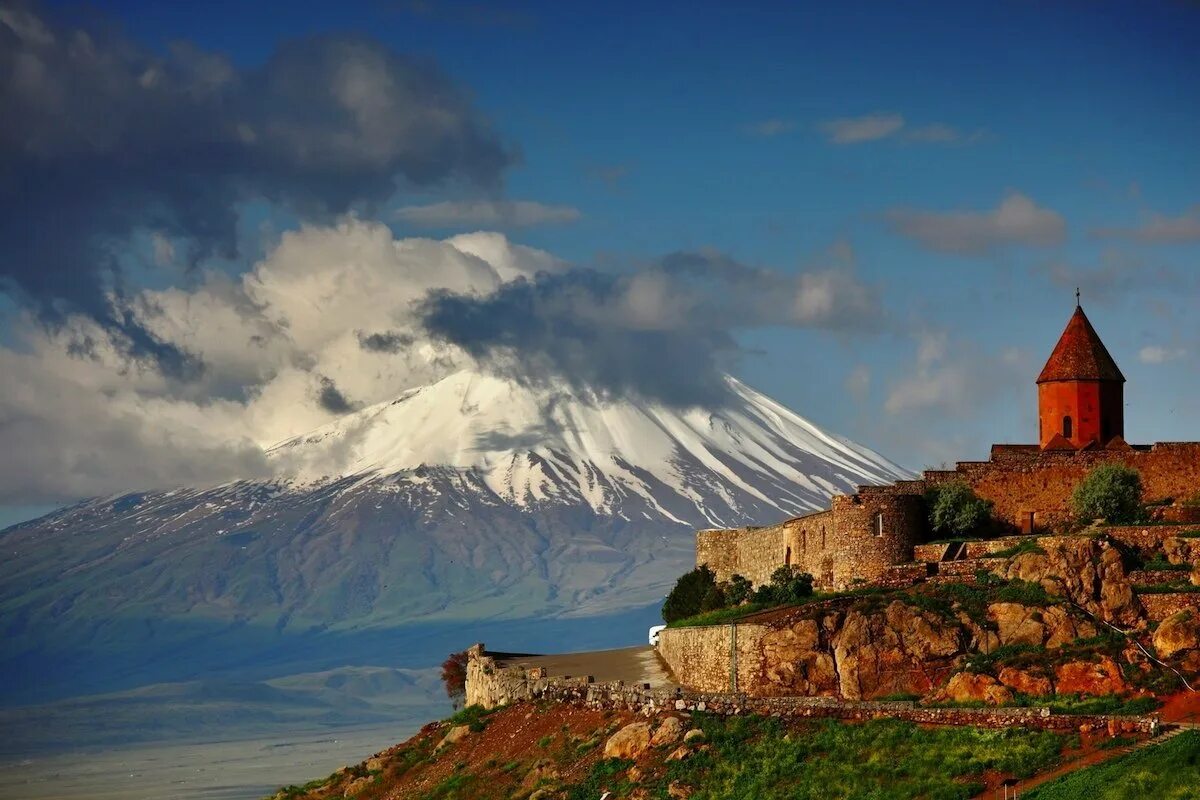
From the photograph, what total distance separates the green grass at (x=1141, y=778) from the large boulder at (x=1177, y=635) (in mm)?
6020

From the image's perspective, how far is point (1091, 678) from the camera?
139ft

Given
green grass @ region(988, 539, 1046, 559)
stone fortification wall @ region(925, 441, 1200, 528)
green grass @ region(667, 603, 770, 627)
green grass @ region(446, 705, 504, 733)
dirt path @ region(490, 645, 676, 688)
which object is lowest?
green grass @ region(446, 705, 504, 733)

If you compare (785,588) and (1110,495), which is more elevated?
(1110,495)

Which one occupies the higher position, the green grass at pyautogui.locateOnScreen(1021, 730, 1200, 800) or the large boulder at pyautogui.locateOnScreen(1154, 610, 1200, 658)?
the large boulder at pyautogui.locateOnScreen(1154, 610, 1200, 658)

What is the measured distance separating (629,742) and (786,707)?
10.5 ft

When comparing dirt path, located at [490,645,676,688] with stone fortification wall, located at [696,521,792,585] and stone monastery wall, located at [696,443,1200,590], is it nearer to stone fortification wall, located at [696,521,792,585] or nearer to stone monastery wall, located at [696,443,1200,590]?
stone fortification wall, located at [696,521,792,585]

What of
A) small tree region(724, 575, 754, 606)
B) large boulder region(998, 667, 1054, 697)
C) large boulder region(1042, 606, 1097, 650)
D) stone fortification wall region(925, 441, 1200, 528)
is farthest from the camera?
small tree region(724, 575, 754, 606)


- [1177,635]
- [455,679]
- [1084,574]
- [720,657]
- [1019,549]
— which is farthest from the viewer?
[455,679]

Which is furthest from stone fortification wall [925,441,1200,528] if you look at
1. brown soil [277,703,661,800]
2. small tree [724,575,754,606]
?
brown soil [277,703,661,800]

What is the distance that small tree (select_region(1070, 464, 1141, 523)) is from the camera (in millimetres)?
50438

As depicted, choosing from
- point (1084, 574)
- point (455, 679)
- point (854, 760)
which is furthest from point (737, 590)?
point (854, 760)

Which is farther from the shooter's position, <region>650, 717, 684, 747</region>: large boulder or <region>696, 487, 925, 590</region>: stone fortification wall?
<region>696, 487, 925, 590</region>: stone fortification wall

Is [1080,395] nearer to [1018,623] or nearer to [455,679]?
[1018,623]

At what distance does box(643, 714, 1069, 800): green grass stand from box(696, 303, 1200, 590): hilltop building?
8.38 metres
